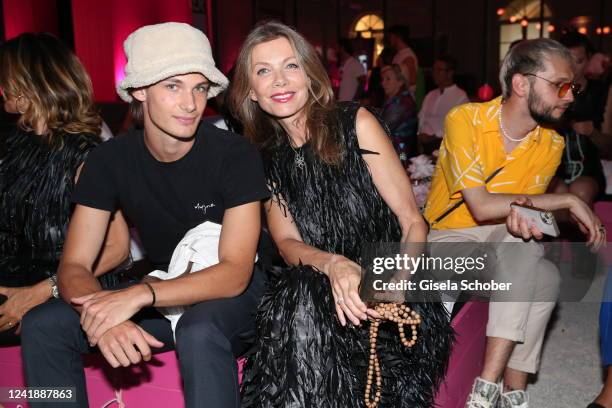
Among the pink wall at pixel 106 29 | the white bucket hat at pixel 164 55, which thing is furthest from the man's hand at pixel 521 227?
the pink wall at pixel 106 29

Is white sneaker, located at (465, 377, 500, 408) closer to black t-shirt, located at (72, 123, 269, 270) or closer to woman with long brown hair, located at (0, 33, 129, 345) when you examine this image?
black t-shirt, located at (72, 123, 269, 270)

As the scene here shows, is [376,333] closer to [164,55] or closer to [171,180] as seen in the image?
[171,180]

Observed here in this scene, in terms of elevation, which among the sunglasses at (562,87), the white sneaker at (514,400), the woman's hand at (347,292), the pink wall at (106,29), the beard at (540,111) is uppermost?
the pink wall at (106,29)

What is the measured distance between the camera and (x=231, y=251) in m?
1.94

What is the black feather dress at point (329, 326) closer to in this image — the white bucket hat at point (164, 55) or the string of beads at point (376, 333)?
the string of beads at point (376, 333)

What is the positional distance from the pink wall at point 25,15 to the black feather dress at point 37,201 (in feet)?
30.5

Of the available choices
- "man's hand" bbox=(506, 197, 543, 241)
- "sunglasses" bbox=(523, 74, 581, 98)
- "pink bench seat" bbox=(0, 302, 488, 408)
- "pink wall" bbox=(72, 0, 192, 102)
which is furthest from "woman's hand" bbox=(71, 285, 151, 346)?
"pink wall" bbox=(72, 0, 192, 102)

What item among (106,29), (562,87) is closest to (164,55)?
(562,87)

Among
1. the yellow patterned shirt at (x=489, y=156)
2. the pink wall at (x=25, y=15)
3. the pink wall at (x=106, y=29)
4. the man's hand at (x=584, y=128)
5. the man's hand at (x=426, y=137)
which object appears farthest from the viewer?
the pink wall at (x=106, y=29)

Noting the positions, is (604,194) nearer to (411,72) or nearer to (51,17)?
(411,72)

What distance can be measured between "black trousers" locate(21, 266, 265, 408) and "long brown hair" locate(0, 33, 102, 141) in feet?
2.70

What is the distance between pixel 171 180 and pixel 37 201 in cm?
Answer: 68

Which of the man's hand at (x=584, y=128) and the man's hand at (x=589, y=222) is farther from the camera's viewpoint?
the man's hand at (x=584, y=128)

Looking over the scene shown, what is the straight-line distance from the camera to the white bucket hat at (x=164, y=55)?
6.30 feet
